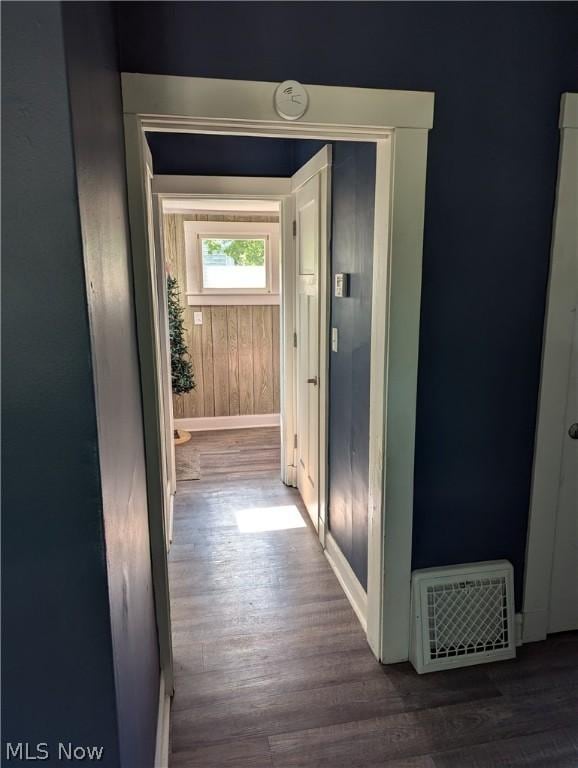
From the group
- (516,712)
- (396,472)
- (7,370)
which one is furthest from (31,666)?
(516,712)

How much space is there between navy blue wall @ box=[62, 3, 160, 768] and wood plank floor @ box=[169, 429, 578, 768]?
41 cm

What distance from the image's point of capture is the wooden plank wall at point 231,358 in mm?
5102

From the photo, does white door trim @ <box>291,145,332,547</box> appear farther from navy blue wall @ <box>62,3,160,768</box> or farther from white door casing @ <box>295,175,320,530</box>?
navy blue wall @ <box>62,3,160,768</box>

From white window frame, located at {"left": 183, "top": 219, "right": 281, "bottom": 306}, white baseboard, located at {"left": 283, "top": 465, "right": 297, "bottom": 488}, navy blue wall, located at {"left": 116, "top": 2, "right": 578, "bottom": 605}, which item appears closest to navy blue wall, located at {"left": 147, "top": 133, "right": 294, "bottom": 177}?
navy blue wall, located at {"left": 116, "top": 2, "right": 578, "bottom": 605}

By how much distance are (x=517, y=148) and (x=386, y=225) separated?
546 millimetres

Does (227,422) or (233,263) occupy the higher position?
(233,263)

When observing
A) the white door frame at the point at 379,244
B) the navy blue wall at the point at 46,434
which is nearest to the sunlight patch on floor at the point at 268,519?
the white door frame at the point at 379,244

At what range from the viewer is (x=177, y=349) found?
15.8ft

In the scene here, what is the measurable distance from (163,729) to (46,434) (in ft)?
4.51

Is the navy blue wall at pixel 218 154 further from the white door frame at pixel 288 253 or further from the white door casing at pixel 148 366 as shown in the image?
the white door casing at pixel 148 366

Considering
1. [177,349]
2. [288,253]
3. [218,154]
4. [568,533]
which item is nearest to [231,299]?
[177,349]

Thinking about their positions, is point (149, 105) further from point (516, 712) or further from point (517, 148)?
point (516, 712)

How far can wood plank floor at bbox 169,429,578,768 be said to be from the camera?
1668mm

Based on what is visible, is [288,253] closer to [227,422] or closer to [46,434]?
[227,422]
